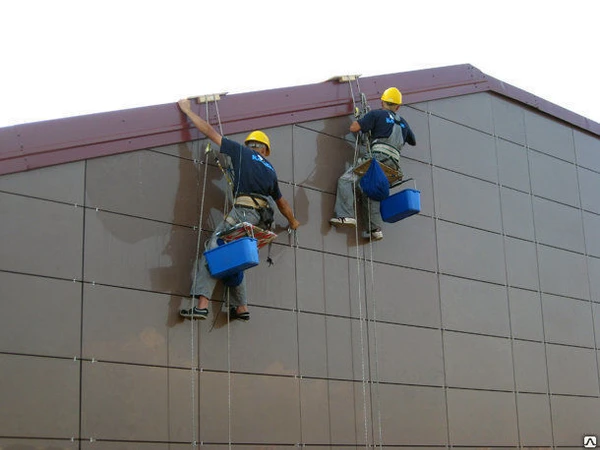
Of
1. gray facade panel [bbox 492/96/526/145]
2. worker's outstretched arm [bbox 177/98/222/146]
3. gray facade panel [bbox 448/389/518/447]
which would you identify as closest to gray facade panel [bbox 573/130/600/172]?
gray facade panel [bbox 492/96/526/145]

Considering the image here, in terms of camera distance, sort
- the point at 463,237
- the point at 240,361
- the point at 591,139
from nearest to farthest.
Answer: the point at 240,361 < the point at 463,237 < the point at 591,139

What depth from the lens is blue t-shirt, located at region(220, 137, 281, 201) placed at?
30.5ft

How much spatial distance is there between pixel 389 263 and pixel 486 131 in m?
3.02

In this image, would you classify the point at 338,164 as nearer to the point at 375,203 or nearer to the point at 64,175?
the point at 375,203

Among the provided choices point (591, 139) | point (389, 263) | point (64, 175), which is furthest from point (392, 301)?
point (591, 139)

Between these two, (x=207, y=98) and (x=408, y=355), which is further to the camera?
Answer: (x=408, y=355)

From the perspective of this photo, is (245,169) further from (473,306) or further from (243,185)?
(473,306)

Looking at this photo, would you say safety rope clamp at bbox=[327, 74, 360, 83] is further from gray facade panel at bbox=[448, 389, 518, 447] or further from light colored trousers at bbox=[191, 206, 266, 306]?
gray facade panel at bbox=[448, 389, 518, 447]

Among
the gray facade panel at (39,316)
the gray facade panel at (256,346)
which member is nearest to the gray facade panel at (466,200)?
the gray facade panel at (256,346)

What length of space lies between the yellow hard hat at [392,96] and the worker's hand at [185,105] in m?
2.69

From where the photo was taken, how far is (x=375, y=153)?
1078 centimetres

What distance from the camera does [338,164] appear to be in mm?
10891

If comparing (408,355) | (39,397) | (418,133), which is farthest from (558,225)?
(39,397)

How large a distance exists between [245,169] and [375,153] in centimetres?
206
